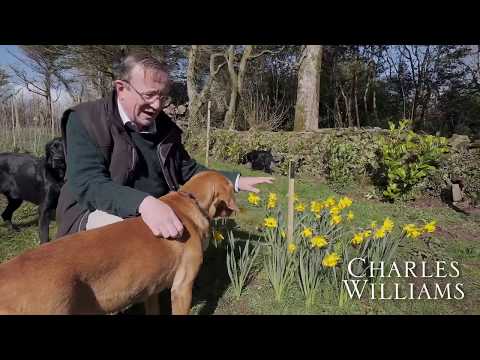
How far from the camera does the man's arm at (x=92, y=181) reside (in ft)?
7.38

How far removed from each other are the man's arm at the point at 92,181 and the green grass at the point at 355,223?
1.17m

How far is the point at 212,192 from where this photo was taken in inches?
100

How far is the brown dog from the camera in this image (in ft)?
5.25

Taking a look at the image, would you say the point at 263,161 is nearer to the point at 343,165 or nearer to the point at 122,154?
the point at 343,165

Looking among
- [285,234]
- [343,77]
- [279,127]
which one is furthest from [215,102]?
[285,234]

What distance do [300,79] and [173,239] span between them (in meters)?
10.9

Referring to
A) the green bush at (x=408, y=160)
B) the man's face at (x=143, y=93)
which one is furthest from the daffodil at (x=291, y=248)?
the green bush at (x=408, y=160)

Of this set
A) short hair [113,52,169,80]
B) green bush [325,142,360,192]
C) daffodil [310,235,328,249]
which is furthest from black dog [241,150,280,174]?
short hair [113,52,169,80]

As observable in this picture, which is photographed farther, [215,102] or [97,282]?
[215,102]

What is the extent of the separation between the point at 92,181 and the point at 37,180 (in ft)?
10.6

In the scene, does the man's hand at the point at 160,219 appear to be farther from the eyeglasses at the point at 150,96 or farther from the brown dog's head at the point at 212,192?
the eyeglasses at the point at 150,96

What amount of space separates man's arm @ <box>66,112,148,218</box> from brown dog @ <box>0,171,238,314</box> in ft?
0.47

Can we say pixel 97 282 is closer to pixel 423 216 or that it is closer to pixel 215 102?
pixel 423 216

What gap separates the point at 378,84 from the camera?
17.2m
